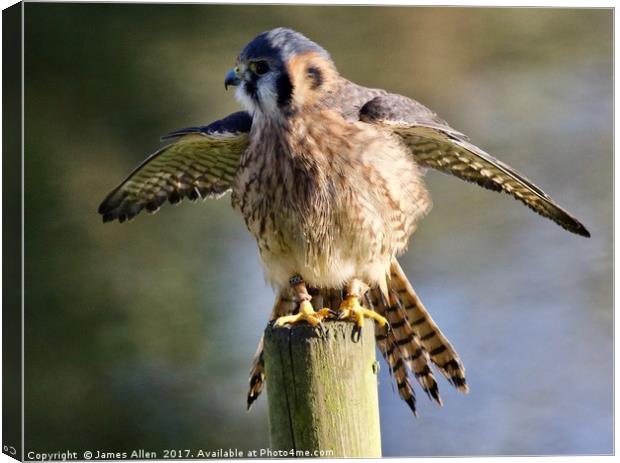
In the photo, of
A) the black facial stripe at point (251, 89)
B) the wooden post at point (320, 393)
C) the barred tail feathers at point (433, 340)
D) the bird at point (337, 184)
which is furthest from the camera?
the barred tail feathers at point (433, 340)

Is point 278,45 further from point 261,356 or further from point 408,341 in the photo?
point 408,341

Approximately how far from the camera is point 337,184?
3.74 metres

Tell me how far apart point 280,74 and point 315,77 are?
0.48 ft

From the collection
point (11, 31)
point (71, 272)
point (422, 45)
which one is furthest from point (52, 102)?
point (422, 45)

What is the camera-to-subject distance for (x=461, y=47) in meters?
4.73

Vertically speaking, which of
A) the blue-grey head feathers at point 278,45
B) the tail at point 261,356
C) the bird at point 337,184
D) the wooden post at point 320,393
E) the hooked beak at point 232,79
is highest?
the blue-grey head feathers at point 278,45

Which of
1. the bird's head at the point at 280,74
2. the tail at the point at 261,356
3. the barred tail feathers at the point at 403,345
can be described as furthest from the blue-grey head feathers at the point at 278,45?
the barred tail feathers at the point at 403,345

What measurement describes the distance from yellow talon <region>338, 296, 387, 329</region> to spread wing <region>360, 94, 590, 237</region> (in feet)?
2.22

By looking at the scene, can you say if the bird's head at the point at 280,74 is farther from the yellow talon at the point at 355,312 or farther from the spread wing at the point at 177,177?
the yellow talon at the point at 355,312

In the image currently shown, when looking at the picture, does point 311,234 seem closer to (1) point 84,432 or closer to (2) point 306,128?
(2) point 306,128

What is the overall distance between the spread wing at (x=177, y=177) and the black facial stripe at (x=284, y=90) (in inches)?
11.6

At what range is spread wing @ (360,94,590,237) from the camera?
3795 millimetres

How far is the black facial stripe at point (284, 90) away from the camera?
385cm

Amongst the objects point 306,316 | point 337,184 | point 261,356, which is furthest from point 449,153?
point 261,356
